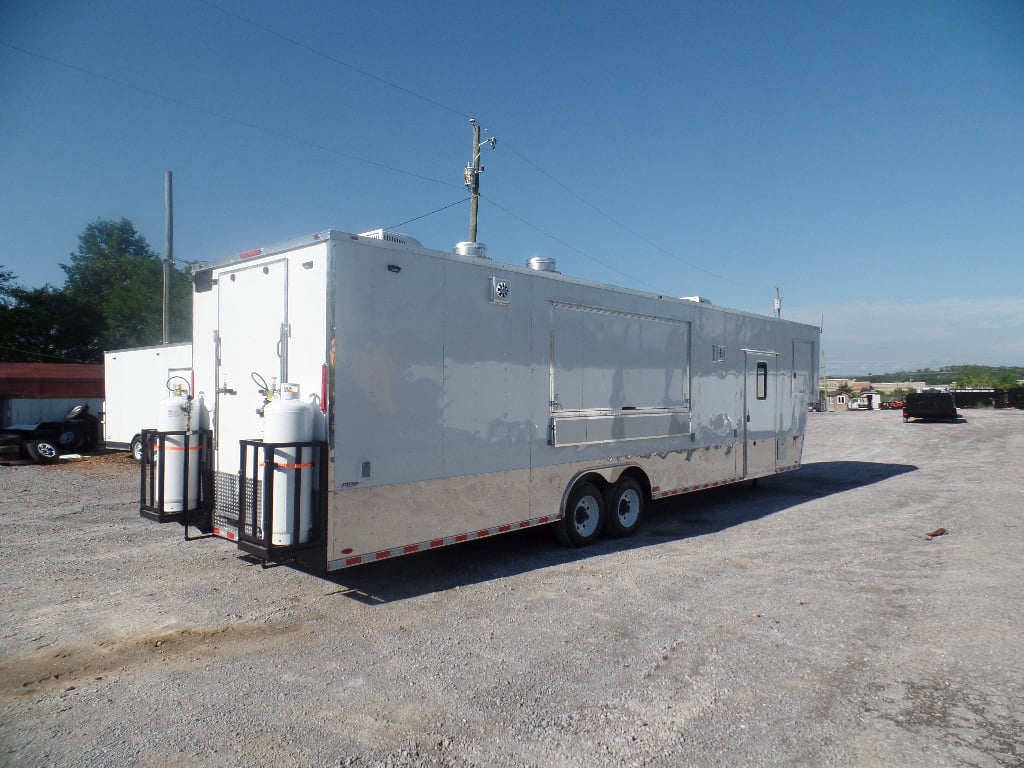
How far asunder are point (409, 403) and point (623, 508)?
3702 millimetres

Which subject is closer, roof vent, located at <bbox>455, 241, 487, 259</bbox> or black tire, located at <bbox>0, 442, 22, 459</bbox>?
roof vent, located at <bbox>455, 241, 487, 259</bbox>

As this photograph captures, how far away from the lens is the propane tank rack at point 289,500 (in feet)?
17.1

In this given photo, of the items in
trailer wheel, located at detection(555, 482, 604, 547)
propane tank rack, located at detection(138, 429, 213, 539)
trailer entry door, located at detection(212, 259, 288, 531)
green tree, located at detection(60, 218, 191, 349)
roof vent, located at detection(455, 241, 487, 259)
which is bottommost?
trailer wheel, located at detection(555, 482, 604, 547)

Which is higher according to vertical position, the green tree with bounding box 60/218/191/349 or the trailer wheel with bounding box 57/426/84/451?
the green tree with bounding box 60/218/191/349

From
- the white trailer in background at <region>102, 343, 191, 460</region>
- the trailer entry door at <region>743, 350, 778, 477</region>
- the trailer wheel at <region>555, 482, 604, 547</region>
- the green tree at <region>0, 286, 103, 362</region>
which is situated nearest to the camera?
the trailer wheel at <region>555, 482, 604, 547</region>

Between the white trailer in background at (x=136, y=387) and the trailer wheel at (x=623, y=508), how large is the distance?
11.9 m

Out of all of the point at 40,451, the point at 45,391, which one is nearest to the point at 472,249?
the point at 40,451

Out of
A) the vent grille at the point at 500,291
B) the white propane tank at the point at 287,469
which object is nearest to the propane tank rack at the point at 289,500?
the white propane tank at the point at 287,469

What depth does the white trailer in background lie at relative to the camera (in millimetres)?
16531

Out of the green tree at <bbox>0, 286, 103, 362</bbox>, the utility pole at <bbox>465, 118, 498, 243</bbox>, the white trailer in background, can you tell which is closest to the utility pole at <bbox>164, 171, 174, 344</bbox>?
the white trailer in background

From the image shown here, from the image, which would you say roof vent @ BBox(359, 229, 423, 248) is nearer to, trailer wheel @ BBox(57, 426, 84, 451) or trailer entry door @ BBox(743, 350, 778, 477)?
trailer entry door @ BBox(743, 350, 778, 477)

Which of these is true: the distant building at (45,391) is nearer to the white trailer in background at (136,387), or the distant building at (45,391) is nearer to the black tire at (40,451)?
the black tire at (40,451)

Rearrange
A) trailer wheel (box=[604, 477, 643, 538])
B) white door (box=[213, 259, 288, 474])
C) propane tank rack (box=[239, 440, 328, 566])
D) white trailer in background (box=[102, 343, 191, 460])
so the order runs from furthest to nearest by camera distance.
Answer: white trailer in background (box=[102, 343, 191, 460]) → trailer wheel (box=[604, 477, 643, 538]) → white door (box=[213, 259, 288, 474]) → propane tank rack (box=[239, 440, 328, 566])

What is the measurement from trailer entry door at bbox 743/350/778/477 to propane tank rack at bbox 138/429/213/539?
25.5 ft
